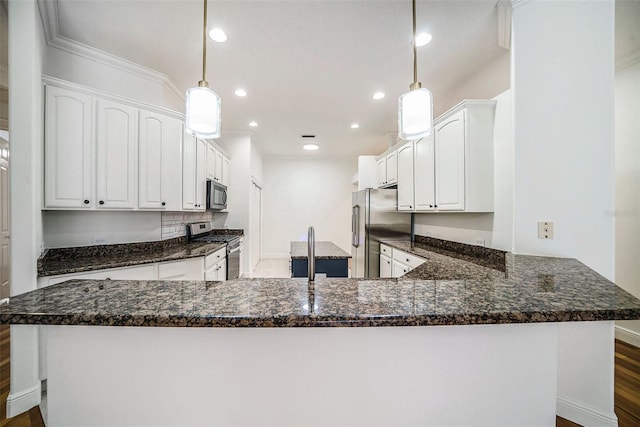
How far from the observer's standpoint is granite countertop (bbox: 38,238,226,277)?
172 centimetres

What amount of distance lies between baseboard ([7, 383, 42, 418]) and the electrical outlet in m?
3.35

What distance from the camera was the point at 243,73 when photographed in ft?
Answer: 8.41

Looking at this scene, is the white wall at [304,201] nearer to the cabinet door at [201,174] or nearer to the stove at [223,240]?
the stove at [223,240]

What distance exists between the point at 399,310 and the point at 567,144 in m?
1.68

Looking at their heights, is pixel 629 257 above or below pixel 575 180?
below

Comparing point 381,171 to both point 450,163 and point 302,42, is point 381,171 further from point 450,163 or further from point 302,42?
point 302,42

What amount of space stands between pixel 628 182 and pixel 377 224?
2493mm

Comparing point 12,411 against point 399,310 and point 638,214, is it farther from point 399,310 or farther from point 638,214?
point 638,214

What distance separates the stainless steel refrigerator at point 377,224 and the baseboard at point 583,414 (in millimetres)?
2290

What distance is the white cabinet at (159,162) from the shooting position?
2.29m

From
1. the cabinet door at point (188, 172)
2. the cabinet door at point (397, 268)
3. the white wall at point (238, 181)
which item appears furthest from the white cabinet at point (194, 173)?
the cabinet door at point (397, 268)

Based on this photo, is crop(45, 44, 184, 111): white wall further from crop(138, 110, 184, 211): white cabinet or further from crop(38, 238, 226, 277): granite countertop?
crop(38, 238, 226, 277): granite countertop

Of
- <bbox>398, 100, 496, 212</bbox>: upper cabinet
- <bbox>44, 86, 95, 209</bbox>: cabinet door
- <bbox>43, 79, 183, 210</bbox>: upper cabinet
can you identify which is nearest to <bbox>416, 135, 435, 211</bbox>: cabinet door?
<bbox>398, 100, 496, 212</bbox>: upper cabinet

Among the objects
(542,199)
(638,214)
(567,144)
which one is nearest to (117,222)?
(542,199)
